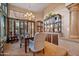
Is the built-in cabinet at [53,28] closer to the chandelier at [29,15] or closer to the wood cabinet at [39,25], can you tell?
the wood cabinet at [39,25]

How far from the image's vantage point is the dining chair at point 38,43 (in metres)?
3.37

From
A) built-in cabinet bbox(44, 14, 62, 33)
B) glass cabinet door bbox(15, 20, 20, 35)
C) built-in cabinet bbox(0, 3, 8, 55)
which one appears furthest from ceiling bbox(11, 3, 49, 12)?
built-in cabinet bbox(44, 14, 62, 33)

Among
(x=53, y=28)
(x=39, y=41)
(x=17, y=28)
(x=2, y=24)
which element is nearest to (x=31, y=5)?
(x=17, y=28)

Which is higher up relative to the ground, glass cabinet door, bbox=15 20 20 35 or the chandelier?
the chandelier

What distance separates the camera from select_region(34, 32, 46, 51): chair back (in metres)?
3.34

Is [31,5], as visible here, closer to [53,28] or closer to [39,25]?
[39,25]

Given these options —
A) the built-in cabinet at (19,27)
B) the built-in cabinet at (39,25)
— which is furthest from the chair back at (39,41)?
the built-in cabinet at (19,27)

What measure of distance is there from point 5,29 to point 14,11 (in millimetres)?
544

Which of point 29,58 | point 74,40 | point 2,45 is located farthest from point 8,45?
point 74,40

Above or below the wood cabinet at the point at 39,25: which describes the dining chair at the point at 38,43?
below

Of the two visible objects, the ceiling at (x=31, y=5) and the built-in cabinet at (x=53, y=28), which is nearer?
the ceiling at (x=31, y=5)

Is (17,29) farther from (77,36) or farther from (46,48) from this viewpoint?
(77,36)

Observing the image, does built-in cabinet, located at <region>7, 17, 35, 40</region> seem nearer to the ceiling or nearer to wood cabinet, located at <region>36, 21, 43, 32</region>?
wood cabinet, located at <region>36, 21, 43, 32</region>

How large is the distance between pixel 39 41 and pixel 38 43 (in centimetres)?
7
